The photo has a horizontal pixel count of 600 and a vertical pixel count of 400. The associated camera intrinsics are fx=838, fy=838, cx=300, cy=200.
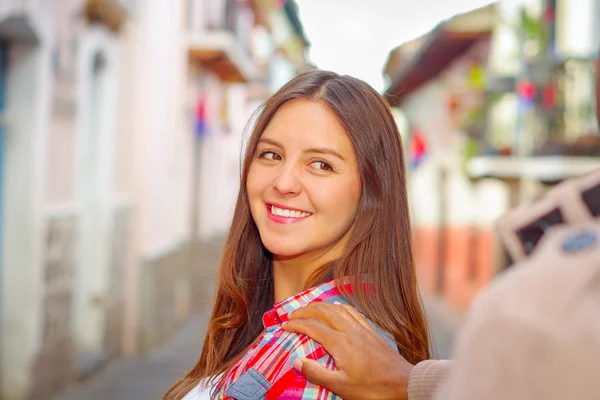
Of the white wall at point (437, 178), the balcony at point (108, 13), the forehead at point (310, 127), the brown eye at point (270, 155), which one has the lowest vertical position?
the white wall at point (437, 178)

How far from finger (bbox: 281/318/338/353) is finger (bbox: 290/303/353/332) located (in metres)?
0.01

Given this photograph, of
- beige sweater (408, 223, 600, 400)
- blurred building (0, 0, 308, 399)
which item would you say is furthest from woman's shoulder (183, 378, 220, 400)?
beige sweater (408, 223, 600, 400)

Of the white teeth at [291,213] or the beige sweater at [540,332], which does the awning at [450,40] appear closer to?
the white teeth at [291,213]

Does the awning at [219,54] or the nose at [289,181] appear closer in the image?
the nose at [289,181]

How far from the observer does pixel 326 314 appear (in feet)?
5.57

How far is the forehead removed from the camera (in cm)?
198

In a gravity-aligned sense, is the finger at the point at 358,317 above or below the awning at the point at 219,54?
below

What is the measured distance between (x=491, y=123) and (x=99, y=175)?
751cm

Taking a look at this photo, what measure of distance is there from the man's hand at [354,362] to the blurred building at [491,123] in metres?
3.92

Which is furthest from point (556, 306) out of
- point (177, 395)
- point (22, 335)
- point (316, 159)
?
point (22, 335)

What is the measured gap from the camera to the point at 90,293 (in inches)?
332

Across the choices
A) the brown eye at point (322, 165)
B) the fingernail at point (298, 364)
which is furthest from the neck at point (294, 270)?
the fingernail at point (298, 364)

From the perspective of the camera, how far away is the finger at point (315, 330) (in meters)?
1.60

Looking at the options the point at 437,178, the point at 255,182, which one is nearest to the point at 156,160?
the point at 255,182
